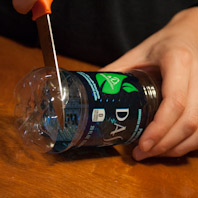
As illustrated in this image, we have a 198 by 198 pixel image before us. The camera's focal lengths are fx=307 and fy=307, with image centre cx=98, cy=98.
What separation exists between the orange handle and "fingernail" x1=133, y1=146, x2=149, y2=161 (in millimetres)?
330

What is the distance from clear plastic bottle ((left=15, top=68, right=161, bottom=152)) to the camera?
1.82 ft

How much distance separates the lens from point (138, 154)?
65cm

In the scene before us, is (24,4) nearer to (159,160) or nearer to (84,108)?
(84,108)

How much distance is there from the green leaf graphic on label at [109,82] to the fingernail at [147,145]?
0.41 ft

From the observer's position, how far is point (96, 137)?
23.0 inches

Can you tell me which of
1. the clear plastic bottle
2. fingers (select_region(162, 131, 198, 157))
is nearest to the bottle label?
the clear plastic bottle

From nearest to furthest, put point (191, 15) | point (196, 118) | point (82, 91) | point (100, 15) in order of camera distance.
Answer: point (82, 91)
point (196, 118)
point (191, 15)
point (100, 15)

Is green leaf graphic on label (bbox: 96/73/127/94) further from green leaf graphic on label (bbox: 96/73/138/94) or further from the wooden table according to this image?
the wooden table

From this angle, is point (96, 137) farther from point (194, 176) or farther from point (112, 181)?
point (194, 176)

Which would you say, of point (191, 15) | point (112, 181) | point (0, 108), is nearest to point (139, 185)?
point (112, 181)

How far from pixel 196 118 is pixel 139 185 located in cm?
21

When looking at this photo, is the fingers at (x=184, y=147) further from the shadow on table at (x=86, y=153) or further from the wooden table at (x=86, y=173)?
the shadow on table at (x=86, y=153)

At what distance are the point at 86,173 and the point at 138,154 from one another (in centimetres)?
13

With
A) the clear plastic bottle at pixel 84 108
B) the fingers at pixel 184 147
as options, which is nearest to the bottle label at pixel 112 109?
the clear plastic bottle at pixel 84 108
